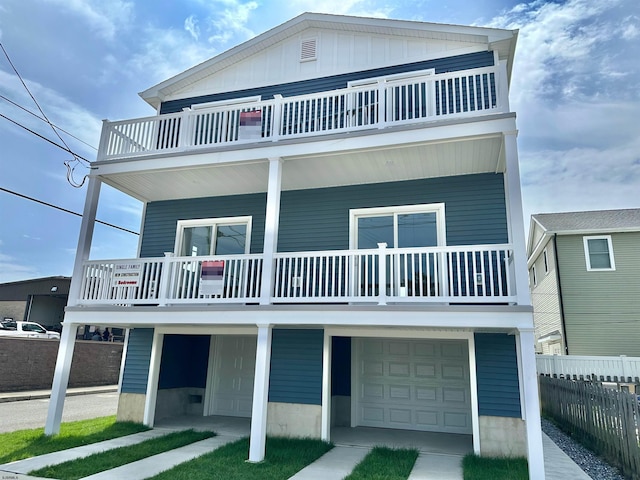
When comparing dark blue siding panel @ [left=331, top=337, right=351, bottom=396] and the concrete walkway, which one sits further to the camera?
dark blue siding panel @ [left=331, top=337, right=351, bottom=396]

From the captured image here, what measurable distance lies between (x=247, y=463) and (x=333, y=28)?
9.69 m

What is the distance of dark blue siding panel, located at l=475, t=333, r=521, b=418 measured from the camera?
7223 millimetres

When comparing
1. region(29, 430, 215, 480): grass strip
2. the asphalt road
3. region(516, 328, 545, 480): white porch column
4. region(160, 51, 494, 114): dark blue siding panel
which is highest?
region(160, 51, 494, 114): dark blue siding panel

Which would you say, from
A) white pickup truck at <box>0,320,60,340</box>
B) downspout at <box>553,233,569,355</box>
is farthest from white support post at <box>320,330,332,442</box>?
white pickup truck at <box>0,320,60,340</box>

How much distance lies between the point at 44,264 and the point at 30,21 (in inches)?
599

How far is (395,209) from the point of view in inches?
345

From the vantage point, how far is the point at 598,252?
53.9 ft

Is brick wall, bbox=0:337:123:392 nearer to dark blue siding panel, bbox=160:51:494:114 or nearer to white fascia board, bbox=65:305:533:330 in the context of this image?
white fascia board, bbox=65:305:533:330

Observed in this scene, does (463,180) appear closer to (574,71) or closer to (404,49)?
(404,49)

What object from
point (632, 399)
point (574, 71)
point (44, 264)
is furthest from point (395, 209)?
point (44, 264)

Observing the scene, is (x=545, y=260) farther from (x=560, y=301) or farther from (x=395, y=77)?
(x=395, y=77)

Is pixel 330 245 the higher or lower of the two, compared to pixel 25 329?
higher

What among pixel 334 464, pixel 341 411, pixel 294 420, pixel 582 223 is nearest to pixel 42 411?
pixel 294 420

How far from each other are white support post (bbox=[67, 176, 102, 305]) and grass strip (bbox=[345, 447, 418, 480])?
609cm
